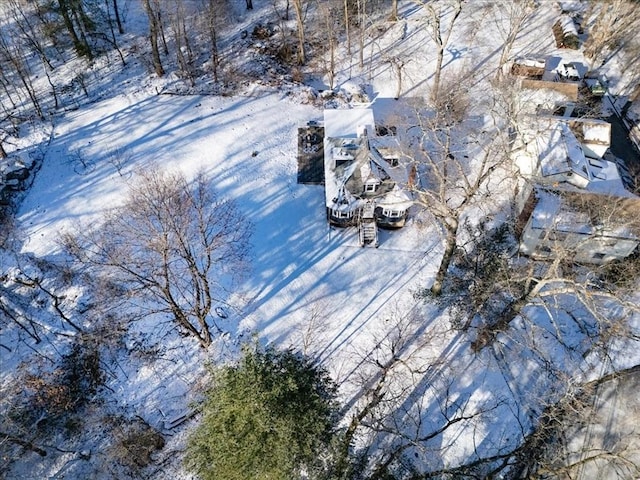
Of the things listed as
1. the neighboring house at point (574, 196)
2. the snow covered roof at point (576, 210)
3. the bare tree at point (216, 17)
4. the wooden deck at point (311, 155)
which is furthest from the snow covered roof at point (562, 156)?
the bare tree at point (216, 17)

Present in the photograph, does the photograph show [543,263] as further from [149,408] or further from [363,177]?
[149,408]

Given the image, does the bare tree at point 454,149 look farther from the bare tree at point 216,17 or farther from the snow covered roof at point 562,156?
the bare tree at point 216,17

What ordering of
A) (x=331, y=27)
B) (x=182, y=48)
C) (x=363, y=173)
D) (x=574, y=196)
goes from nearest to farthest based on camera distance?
(x=574, y=196) → (x=363, y=173) → (x=182, y=48) → (x=331, y=27)

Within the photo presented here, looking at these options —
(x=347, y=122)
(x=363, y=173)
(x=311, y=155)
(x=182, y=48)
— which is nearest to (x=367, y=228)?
(x=363, y=173)

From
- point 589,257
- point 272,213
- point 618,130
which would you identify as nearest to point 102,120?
point 272,213

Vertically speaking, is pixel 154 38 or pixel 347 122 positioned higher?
pixel 154 38

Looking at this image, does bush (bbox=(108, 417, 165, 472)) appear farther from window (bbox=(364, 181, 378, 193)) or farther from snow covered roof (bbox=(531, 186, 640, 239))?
snow covered roof (bbox=(531, 186, 640, 239))

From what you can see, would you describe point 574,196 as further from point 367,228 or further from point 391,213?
point 367,228

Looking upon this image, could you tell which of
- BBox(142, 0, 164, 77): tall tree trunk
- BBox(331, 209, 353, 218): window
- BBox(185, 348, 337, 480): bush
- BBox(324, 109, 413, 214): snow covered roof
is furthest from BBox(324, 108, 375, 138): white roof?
BBox(185, 348, 337, 480): bush
